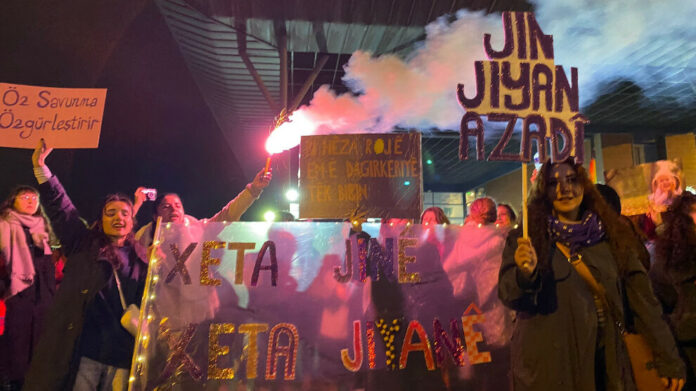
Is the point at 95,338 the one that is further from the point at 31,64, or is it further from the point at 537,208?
the point at 31,64

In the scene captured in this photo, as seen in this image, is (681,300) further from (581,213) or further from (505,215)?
(505,215)

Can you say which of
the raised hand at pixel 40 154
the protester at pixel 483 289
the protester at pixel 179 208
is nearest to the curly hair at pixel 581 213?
the protester at pixel 483 289

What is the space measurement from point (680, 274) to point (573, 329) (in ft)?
3.43

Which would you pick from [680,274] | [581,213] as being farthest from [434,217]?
[680,274]

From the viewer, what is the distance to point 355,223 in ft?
11.3

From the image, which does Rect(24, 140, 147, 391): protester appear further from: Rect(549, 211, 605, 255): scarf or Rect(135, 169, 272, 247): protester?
Rect(549, 211, 605, 255): scarf

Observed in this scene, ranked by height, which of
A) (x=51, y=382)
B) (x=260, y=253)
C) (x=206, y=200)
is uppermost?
(x=206, y=200)

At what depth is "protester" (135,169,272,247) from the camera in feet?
12.3

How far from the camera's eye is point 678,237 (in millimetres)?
2797

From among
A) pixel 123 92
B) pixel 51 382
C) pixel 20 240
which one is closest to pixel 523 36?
pixel 51 382

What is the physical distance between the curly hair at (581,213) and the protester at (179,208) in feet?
7.64

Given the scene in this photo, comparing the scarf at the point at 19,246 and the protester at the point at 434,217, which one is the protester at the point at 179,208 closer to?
the scarf at the point at 19,246

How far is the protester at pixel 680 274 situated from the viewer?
8.64 ft

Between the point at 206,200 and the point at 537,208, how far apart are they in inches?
439
